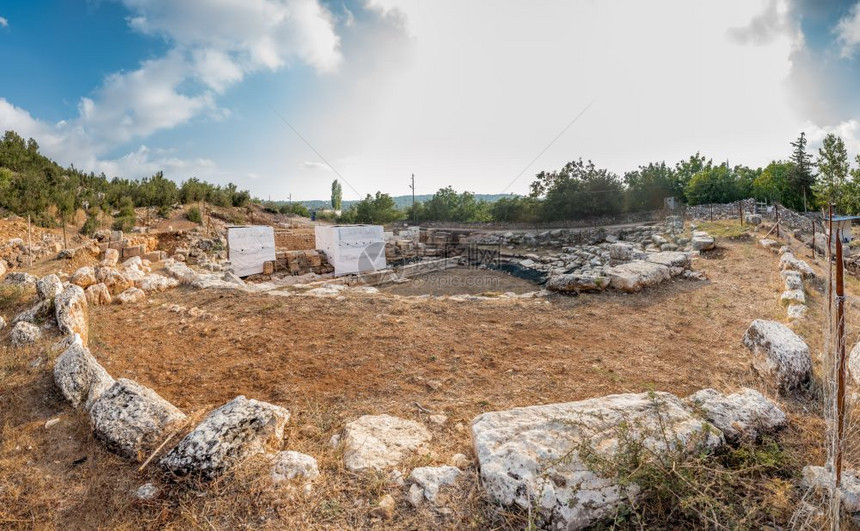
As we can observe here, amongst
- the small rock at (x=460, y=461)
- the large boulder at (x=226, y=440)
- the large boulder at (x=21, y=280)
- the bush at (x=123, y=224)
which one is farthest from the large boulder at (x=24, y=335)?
the bush at (x=123, y=224)

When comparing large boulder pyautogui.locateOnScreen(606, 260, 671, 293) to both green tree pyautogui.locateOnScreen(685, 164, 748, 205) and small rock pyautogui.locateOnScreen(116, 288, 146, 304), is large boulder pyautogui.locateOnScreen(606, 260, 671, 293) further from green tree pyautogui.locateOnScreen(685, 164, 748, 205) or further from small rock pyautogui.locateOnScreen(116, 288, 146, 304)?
green tree pyautogui.locateOnScreen(685, 164, 748, 205)

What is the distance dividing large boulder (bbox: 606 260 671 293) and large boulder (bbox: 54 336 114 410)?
8.76 meters

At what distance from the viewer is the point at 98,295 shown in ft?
22.6

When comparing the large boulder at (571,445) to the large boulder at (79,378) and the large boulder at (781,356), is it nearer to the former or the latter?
the large boulder at (781,356)

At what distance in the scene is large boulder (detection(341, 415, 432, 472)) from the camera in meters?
2.66

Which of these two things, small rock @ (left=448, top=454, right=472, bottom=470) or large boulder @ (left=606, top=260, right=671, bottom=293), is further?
large boulder @ (left=606, top=260, right=671, bottom=293)

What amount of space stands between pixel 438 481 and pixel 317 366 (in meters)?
2.78

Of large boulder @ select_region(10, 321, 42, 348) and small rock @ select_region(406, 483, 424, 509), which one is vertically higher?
large boulder @ select_region(10, 321, 42, 348)

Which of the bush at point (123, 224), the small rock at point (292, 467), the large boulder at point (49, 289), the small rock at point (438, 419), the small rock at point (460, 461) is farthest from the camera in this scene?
the bush at point (123, 224)

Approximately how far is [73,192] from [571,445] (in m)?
23.7

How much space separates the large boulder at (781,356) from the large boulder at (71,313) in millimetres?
8538

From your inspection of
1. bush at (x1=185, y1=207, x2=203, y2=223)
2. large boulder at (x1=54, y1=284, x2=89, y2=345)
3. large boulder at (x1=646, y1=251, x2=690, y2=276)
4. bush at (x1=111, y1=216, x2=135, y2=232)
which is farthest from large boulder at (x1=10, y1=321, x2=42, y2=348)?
bush at (x1=185, y1=207, x2=203, y2=223)

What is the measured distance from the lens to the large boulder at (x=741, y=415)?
108 inches

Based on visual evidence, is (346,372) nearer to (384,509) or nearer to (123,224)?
(384,509)
